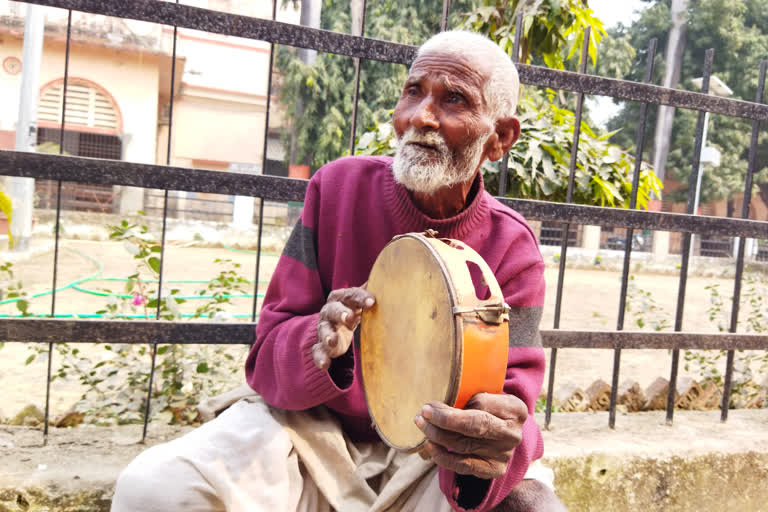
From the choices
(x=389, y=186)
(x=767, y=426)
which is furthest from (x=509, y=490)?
(x=767, y=426)

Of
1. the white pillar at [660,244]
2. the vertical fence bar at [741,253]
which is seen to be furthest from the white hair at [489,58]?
the white pillar at [660,244]

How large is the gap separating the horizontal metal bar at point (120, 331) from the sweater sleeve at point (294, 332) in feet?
1.40

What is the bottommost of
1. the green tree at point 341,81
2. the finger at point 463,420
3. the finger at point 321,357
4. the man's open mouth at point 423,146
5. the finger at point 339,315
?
the finger at point 463,420

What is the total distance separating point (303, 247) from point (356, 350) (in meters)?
0.30

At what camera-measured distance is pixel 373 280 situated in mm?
1456

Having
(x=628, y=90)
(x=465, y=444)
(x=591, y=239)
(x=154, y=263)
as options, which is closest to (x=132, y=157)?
(x=591, y=239)

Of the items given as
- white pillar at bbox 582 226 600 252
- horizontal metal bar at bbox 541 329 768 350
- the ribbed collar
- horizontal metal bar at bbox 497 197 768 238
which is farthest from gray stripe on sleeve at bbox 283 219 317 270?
white pillar at bbox 582 226 600 252

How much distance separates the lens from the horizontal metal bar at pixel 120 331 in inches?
76.1

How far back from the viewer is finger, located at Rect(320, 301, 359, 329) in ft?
4.45

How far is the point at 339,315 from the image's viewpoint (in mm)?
1354

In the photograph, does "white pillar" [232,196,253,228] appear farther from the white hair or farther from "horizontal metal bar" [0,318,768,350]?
the white hair

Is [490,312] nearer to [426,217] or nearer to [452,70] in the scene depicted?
[426,217]

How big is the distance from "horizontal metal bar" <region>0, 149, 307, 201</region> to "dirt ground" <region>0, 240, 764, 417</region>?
1.05 metres

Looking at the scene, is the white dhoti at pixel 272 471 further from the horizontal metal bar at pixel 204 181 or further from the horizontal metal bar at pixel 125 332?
the horizontal metal bar at pixel 204 181
